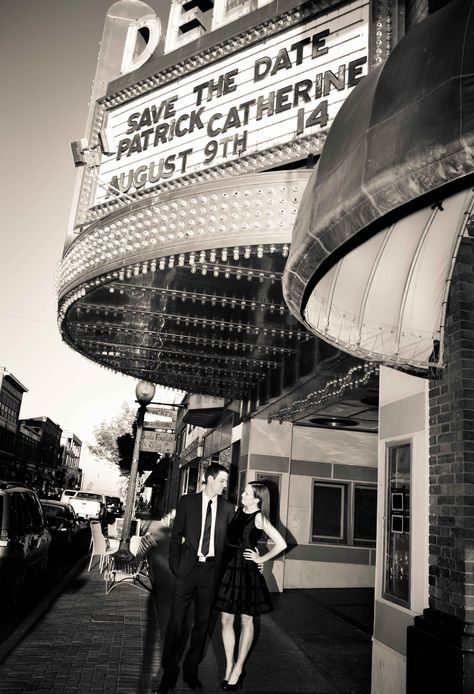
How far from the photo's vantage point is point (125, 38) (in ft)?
28.5

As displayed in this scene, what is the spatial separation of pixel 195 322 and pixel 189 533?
134 inches

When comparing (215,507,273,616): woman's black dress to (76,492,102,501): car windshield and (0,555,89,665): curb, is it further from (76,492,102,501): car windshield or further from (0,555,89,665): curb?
(76,492,102,501): car windshield

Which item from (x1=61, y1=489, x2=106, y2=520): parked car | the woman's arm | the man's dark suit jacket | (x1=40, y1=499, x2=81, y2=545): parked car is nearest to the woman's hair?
the woman's arm

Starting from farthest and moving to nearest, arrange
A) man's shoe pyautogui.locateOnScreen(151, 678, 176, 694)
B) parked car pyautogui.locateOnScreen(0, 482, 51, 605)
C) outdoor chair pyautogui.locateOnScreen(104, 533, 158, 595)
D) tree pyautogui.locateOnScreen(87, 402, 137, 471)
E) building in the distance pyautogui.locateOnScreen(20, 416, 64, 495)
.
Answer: building in the distance pyautogui.locateOnScreen(20, 416, 64, 495) < tree pyautogui.locateOnScreen(87, 402, 137, 471) < outdoor chair pyautogui.locateOnScreen(104, 533, 158, 595) < parked car pyautogui.locateOnScreen(0, 482, 51, 605) < man's shoe pyautogui.locateOnScreen(151, 678, 176, 694)

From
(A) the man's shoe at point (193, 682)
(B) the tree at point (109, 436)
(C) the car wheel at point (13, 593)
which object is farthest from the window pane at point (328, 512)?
(B) the tree at point (109, 436)

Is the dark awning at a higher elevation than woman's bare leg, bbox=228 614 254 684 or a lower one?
higher

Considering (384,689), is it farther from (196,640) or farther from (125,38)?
(125,38)

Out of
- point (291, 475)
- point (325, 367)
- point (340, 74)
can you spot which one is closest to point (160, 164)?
point (340, 74)

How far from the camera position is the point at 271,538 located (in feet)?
16.8

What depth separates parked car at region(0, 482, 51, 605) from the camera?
287 inches

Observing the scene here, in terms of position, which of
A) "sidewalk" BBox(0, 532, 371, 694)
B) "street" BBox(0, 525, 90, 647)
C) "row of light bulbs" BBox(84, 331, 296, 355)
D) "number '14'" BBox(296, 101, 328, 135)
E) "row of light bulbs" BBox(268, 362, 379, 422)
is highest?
"number '14'" BBox(296, 101, 328, 135)

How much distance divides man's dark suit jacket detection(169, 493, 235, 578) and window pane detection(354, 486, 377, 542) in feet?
25.9

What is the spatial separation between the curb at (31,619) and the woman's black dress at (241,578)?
2.36m

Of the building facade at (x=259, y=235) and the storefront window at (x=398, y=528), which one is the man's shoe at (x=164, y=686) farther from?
the storefront window at (x=398, y=528)
